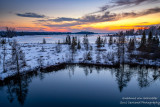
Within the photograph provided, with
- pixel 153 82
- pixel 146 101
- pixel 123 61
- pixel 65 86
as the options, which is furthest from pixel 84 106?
pixel 123 61

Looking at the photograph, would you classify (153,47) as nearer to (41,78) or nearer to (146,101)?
(146,101)

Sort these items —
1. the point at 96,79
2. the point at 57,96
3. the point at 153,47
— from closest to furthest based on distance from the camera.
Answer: the point at 57,96 < the point at 96,79 < the point at 153,47

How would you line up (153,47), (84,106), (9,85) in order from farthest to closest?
(153,47) → (9,85) → (84,106)

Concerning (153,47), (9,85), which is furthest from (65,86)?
(153,47)

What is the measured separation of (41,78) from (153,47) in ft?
172

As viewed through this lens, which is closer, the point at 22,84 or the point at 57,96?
the point at 57,96

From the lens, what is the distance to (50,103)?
1655cm

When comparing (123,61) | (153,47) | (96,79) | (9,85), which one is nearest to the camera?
(9,85)

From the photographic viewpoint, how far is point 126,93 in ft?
62.9

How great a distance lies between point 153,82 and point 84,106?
19.2 m

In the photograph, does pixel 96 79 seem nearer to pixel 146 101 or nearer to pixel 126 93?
pixel 126 93

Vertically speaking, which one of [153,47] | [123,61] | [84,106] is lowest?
[84,106]

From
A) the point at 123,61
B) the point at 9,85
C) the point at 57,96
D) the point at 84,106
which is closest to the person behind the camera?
the point at 84,106

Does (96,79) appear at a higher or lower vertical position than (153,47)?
lower
